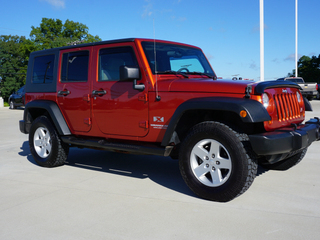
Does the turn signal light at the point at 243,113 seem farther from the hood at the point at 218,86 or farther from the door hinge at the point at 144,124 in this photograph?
the door hinge at the point at 144,124

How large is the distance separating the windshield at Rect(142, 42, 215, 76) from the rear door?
1073 millimetres

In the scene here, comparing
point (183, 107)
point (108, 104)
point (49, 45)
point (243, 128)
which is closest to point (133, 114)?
point (108, 104)

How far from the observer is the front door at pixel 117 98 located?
4.53 meters

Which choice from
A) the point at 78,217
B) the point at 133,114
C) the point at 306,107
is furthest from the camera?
the point at 306,107

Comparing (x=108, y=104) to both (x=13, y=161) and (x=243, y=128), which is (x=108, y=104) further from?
(x=13, y=161)

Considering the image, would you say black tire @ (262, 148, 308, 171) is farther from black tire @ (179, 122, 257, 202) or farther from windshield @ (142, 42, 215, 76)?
windshield @ (142, 42, 215, 76)

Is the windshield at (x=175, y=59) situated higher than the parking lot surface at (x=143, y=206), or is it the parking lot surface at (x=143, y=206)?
the windshield at (x=175, y=59)

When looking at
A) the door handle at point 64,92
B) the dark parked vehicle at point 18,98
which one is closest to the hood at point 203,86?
the door handle at point 64,92

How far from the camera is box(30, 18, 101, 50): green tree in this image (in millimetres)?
54031

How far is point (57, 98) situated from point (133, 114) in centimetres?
174

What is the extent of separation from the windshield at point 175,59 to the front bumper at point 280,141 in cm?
167

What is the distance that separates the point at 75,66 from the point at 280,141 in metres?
3.39

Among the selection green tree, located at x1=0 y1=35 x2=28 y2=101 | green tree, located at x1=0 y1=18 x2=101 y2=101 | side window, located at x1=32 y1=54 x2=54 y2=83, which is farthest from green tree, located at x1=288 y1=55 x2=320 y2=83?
side window, located at x1=32 y1=54 x2=54 y2=83

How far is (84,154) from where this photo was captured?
7.11 m
